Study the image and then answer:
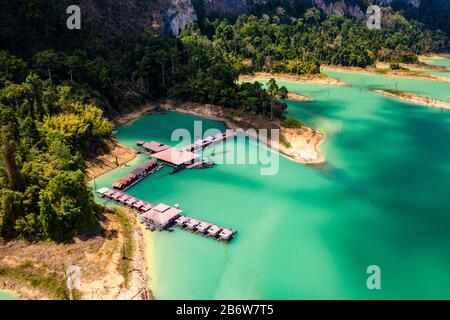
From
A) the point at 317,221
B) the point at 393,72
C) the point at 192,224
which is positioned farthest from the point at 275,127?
the point at 393,72

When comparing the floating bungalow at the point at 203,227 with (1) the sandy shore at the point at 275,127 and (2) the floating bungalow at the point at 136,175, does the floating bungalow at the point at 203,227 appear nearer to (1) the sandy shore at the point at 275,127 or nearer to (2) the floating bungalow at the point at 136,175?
(2) the floating bungalow at the point at 136,175

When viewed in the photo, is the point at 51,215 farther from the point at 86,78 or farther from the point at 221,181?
the point at 86,78

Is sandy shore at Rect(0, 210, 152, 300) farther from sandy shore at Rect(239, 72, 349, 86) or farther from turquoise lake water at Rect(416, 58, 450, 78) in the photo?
turquoise lake water at Rect(416, 58, 450, 78)

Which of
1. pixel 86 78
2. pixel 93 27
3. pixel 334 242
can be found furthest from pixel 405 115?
pixel 93 27

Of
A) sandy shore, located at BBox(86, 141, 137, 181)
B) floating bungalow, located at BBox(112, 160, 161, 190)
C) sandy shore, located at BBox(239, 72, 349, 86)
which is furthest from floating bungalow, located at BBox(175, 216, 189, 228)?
sandy shore, located at BBox(239, 72, 349, 86)

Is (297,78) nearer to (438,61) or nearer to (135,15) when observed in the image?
(135,15)

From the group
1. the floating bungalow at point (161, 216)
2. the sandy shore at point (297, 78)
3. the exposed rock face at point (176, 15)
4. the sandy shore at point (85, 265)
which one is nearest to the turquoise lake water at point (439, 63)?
the sandy shore at point (297, 78)

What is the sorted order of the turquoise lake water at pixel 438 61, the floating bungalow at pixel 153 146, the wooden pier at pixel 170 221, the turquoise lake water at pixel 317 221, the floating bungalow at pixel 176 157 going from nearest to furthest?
the turquoise lake water at pixel 317 221 → the wooden pier at pixel 170 221 → the floating bungalow at pixel 176 157 → the floating bungalow at pixel 153 146 → the turquoise lake water at pixel 438 61
